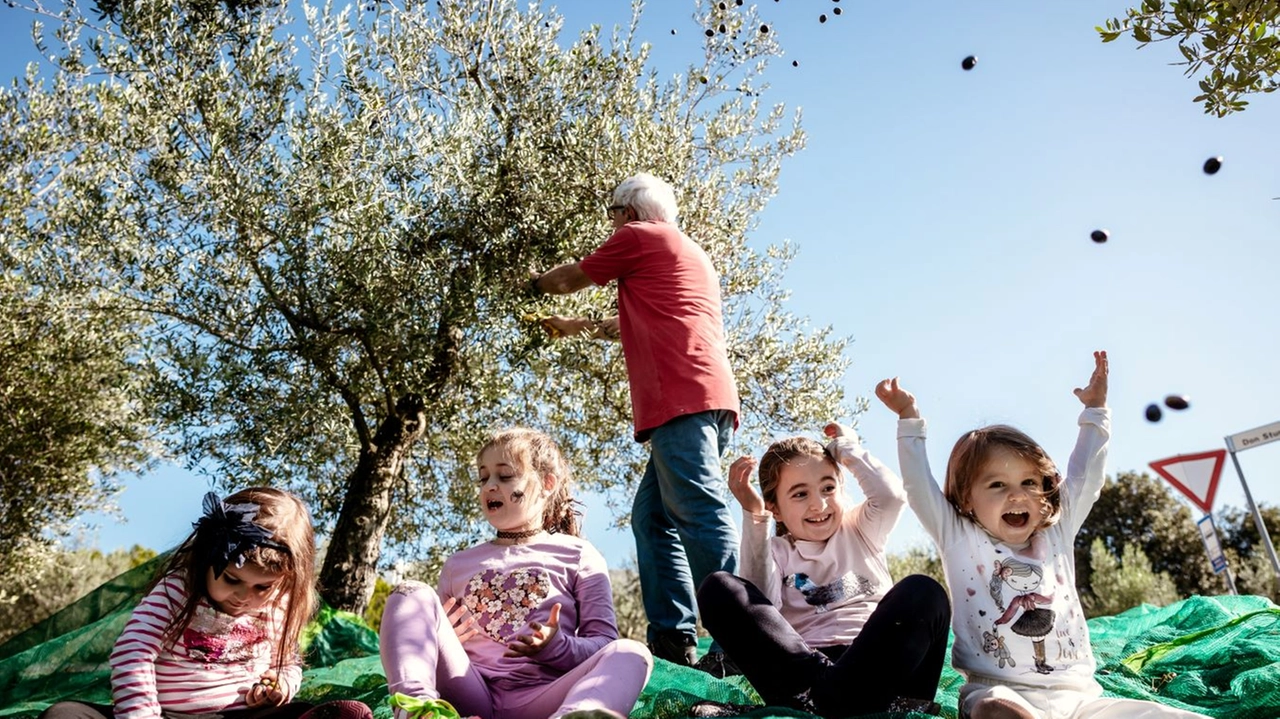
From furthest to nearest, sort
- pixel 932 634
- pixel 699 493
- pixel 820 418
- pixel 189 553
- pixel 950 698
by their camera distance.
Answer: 1. pixel 820 418
2. pixel 699 493
3. pixel 950 698
4. pixel 189 553
5. pixel 932 634

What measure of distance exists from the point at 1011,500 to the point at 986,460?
0.56 feet

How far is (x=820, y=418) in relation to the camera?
9.65m

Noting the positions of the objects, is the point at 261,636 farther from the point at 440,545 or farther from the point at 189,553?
the point at 440,545

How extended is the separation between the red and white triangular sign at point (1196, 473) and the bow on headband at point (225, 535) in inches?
419

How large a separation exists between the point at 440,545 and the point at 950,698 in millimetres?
6925

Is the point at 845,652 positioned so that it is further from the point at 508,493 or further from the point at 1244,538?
the point at 1244,538

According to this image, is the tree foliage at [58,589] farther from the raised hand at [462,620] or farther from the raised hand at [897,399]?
the raised hand at [897,399]

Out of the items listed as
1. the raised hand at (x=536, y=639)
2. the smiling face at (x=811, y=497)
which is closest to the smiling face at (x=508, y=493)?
the raised hand at (x=536, y=639)

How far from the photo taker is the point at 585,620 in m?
3.72

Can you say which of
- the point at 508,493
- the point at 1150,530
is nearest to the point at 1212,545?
the point at 508,493

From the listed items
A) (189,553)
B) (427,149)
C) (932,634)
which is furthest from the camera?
(427,149)

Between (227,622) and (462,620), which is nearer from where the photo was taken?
(227,622)

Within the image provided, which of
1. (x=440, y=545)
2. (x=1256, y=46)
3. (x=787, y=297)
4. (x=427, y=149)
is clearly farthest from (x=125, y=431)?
(x=1256, y=46)

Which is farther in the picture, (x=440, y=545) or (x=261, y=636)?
(x=440, y=545)
